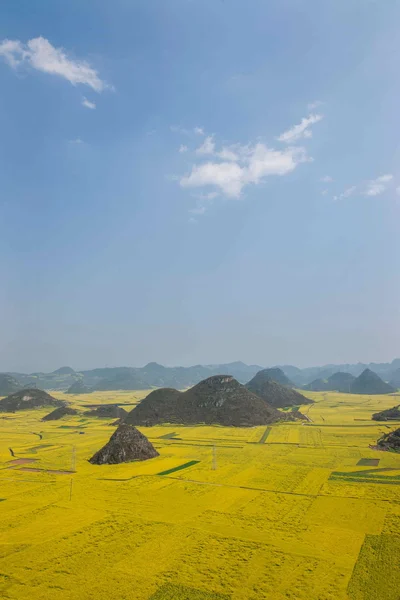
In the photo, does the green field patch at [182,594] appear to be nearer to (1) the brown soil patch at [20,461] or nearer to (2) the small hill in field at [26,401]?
(1) the brown soil patch at [20,461]

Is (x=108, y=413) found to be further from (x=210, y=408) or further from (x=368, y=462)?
(x=368, y=462)

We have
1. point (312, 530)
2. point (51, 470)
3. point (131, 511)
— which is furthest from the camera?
point (51, 470)

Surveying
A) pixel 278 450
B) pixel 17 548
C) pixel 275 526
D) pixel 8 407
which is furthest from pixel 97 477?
pixel 8 407

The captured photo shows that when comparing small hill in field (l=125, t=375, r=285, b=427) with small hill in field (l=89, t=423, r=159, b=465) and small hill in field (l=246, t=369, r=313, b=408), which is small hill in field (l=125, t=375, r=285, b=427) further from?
small hill in field (l=89, t=423, r=159, b=465)

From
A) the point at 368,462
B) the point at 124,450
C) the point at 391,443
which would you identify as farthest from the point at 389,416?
the point at 124,450

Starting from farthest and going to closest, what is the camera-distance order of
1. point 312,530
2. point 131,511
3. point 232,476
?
point 232,476 → point 131,511 → point 312,530

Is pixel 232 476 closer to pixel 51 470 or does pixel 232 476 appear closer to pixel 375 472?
pixel 375 472

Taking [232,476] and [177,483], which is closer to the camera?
[177,483]
